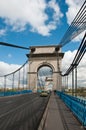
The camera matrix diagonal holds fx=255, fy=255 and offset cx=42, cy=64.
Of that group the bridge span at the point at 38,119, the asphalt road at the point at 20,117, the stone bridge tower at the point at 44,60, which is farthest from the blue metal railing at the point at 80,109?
the stone bridge tower at the point at 44,60

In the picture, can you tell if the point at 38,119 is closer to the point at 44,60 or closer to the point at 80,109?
the point at 80,109

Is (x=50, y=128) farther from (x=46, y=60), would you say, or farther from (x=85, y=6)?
(x=46, y=60)

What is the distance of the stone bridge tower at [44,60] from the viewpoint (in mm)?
75000

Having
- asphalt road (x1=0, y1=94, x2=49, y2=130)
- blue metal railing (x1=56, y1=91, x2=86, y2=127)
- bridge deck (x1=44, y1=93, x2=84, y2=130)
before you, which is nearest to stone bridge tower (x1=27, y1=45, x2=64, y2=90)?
asphalt road (x1=0, y1=94, x2=49, y2=130)

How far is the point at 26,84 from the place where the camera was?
78125 mm

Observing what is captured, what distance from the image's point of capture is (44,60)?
76938 millimetres

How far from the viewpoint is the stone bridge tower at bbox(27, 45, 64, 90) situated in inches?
2953

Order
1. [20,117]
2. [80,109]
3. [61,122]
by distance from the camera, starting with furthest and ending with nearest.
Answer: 1. [20,117]
2. [80,109]
3. [61,122]

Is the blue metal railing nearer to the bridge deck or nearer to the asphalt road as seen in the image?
the bridge deck

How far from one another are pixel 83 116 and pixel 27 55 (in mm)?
67863

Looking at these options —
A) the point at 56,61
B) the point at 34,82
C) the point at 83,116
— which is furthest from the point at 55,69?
the point at 83,116

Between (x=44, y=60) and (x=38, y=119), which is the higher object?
(x=44, y=60)

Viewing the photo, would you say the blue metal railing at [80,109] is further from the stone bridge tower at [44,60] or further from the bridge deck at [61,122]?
the stone bridge tower at [44,60]

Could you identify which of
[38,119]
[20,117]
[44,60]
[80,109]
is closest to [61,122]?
[80,109]
